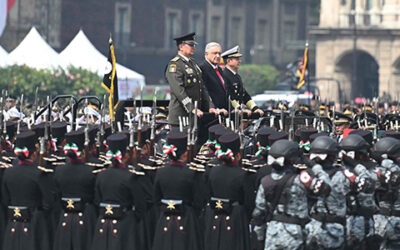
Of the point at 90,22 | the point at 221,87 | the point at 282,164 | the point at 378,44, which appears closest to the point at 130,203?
the point at 282,164

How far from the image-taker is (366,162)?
55.8ft

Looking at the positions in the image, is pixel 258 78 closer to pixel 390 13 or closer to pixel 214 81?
pixel 390 13

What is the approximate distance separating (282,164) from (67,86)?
35.3m

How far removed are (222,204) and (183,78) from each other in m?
4.05

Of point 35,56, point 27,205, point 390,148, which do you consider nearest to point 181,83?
point 27,205

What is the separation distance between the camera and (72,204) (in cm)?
1728

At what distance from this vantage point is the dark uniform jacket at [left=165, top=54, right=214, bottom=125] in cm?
2073

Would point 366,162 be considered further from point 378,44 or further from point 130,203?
point 378,44

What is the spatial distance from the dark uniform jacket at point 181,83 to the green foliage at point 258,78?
190 ft

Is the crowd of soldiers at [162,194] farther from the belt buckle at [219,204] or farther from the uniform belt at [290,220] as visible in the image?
the uniform belt at [290,220]

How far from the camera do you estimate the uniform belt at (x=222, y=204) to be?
17141mm

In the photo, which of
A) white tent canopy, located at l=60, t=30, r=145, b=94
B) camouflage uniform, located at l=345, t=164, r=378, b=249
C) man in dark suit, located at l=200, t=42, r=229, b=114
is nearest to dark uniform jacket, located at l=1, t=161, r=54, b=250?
camouflage uniform, located at l=345, t=164, r=378, b=249

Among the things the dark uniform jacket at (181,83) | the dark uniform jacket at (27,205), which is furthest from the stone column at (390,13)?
the dark uniform jacket at (27,205)

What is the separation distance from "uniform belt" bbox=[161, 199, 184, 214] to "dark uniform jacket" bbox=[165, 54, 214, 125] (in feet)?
12.1
